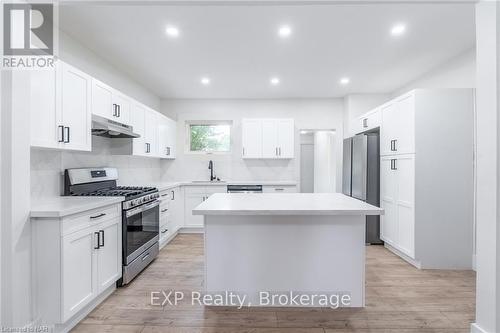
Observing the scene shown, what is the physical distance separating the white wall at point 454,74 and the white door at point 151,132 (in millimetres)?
4330

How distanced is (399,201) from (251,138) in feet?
9.17

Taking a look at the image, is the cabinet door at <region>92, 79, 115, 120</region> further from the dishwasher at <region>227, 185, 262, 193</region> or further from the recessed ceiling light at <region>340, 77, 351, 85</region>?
the recessed ceiling light at <region>340, 77, 351, 85</region>

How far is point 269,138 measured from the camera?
527cm

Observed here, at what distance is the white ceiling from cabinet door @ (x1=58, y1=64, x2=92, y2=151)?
589 millimetres

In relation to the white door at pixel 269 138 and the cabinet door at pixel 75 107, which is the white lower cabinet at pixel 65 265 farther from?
the white door at pixel 269 138

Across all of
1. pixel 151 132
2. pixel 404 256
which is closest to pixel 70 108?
pixel 151 132

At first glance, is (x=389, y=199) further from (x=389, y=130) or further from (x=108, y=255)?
(x=108, y=255)

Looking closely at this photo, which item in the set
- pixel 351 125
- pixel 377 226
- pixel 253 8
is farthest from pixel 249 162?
pixel 253 8

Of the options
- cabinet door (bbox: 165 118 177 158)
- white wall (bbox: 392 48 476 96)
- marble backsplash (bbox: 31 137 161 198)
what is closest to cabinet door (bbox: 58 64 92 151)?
marble backsplash (bbox: 31 137 161 198)

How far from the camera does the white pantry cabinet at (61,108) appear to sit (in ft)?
6.67

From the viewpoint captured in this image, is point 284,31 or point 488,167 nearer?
point 488,167

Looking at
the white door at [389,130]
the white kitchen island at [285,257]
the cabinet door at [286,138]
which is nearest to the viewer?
the white kitchen island at [285,257]

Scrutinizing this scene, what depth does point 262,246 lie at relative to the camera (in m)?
2.33

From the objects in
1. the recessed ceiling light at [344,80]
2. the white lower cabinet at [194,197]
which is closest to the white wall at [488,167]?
the recessed ceiling light at [344,80]
